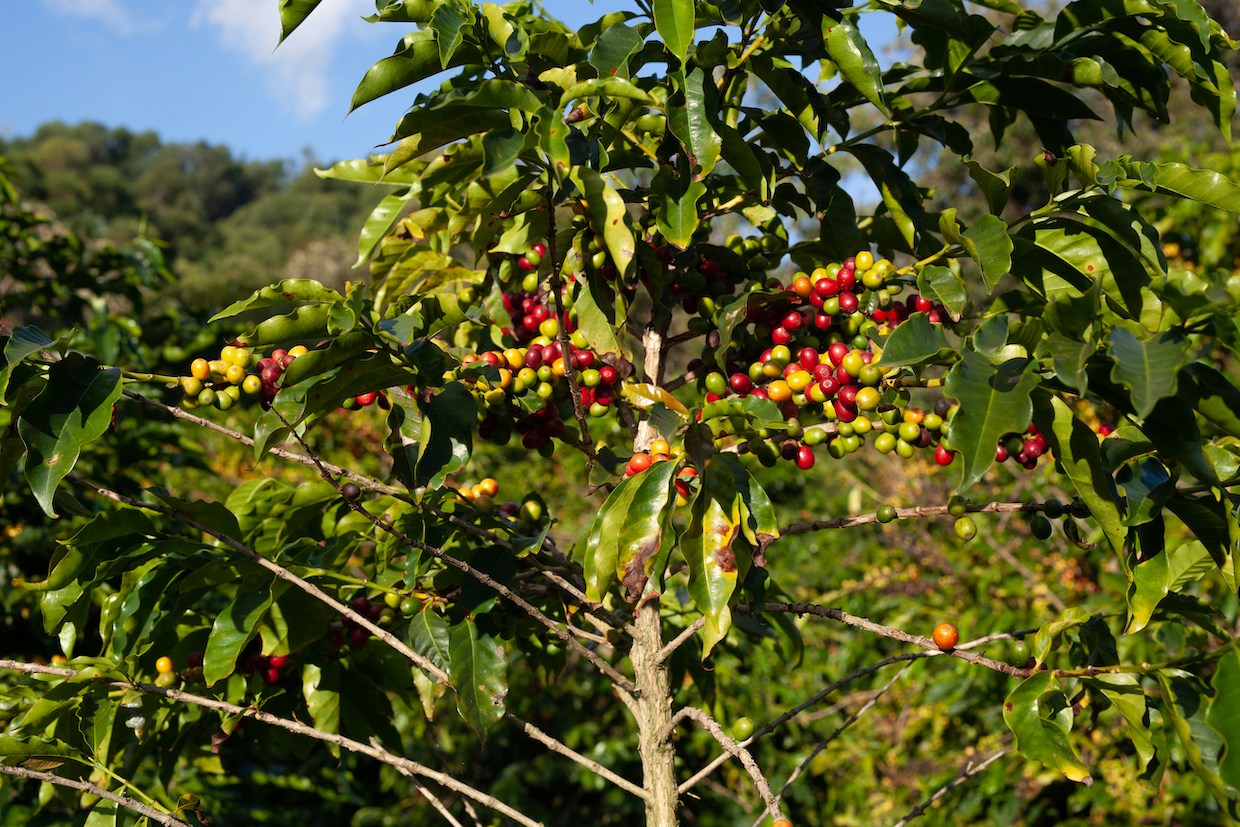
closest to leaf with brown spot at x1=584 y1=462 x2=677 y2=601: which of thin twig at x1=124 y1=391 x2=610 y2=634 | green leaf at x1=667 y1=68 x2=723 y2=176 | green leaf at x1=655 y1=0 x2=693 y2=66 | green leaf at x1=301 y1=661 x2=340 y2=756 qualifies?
thin twig at x1=124 y1=391 x2=610 y2=634

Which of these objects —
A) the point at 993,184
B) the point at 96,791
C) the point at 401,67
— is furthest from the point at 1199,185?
the point at 96,791

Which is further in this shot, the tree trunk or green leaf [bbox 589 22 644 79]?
the tree trunk

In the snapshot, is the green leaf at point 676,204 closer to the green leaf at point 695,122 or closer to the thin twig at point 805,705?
the green leaf at point 695,122

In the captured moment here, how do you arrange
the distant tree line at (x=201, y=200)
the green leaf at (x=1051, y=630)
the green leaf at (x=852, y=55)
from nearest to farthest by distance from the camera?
the green leaf at (x=1051, y=630)
the green leaf at (x=852, y=55)
the distant tree line at (x=201, y=200)

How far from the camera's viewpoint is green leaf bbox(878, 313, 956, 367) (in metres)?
0.95

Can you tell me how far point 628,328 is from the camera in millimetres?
1551

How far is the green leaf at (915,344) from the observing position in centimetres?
95

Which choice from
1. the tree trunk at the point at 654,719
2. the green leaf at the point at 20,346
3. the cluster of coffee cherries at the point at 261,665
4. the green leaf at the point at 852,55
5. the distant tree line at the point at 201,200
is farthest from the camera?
the distant tree line at the point at 201,200

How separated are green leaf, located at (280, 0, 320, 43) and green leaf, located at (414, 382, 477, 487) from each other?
1.60ft

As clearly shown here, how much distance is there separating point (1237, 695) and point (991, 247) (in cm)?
52

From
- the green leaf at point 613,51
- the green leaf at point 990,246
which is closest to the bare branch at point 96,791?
the green leaf at point 613,51

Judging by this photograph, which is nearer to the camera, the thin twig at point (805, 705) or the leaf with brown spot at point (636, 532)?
the leaf with brown spot at point (636, 532)

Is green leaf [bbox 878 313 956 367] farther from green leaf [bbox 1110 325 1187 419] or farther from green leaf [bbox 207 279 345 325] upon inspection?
green leaf [bbox 207 279 345 325]

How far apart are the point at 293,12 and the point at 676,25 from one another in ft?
1.54
